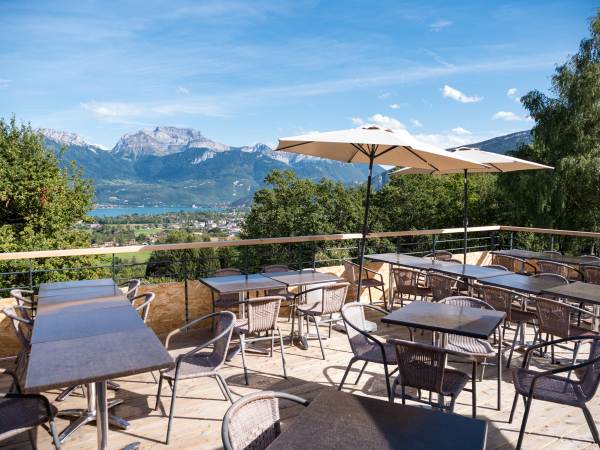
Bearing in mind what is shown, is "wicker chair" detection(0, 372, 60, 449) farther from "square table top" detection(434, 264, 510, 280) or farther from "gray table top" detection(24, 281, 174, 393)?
"square table top" detection(434, 264, 510, 280)

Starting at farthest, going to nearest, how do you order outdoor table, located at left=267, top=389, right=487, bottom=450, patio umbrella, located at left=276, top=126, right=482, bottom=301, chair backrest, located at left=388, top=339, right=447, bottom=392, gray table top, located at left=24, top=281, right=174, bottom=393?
patio umbrella, located at left=276, top=126, right=482, bottom=301, chair backrest, located at left=388, top=339, right=447, bottom=392, gray table top, located at left=24, top=281, right=174, bottom=393, outdoor table, located at left=267, top=389, right=487, bottom=450

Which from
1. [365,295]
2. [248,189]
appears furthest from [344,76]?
[248,189]

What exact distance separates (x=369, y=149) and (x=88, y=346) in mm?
4110

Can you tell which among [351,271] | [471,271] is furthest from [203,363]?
[471,271]

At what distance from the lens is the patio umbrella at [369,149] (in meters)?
4.72

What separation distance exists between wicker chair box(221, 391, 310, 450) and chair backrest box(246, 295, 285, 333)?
2.05m

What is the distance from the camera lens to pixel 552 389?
2895 mm

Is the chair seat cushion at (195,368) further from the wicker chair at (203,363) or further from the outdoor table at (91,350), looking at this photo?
the outdoor table at (91,350)

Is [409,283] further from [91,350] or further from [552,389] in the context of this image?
[91,350]

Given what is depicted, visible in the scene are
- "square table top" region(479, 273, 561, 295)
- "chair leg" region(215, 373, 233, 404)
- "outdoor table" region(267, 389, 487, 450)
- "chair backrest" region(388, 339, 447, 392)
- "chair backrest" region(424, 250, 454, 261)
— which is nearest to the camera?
"outdoor table" region(267, 389, 487, 450)

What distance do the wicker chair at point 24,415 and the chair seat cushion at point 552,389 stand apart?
2.78 metres

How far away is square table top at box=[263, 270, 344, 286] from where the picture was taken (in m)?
4.93

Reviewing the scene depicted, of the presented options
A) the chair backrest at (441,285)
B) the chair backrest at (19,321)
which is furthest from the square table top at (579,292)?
the chair backrest at (19,321)

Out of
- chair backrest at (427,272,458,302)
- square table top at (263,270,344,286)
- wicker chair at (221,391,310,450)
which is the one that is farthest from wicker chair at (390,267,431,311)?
wicker chair at (221,391,310,450)
